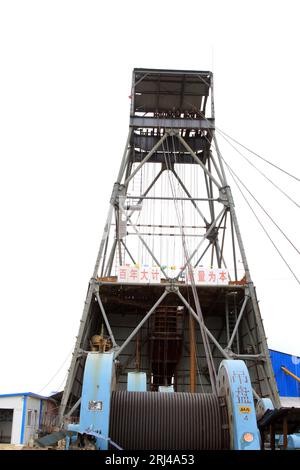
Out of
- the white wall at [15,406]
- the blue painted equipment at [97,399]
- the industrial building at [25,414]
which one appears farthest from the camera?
the white wall at [15,406]

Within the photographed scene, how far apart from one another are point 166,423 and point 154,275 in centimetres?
1347

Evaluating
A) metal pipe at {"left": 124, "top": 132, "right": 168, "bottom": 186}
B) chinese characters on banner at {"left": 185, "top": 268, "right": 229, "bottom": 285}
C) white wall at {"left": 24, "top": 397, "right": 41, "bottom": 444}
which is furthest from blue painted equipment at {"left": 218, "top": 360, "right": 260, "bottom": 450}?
metal pipe at {"left": 124, "top": 132, "right": 168, "bottom": 186}

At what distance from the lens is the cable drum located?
8812 millimetres

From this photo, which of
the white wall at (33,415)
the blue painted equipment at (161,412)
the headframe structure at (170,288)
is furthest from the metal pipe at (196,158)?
the blue painted equipment at (161,412)

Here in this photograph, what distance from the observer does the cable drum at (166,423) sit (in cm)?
881

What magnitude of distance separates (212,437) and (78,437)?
2707 mm

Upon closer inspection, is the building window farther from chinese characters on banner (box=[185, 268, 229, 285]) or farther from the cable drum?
the cable drum

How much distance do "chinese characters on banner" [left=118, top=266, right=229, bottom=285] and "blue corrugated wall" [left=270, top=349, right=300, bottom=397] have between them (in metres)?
9.80

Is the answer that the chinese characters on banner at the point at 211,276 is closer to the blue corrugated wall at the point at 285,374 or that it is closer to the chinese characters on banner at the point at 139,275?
the chinese characters on banner at the point at 139,275

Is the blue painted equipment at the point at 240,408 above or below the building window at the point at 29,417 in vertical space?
below

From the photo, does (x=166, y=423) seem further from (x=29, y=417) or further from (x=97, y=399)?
(x=29, y=417)

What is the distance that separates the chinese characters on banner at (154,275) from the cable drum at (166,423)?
12781mm

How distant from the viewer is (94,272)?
22.4 metres
